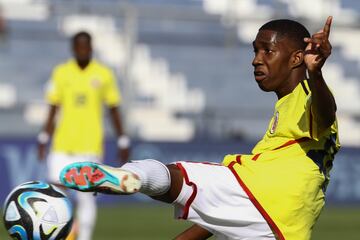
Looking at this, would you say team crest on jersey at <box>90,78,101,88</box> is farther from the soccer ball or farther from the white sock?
the white sock

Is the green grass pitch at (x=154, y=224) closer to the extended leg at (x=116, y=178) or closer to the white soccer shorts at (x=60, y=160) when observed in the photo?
the white soccer shorts at (x=60, y=160)

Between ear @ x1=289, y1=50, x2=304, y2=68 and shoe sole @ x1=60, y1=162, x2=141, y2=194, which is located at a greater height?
ear @ x1=289, y1=50, x2=304, y2=68

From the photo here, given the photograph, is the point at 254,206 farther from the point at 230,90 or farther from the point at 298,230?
the point at 230,90

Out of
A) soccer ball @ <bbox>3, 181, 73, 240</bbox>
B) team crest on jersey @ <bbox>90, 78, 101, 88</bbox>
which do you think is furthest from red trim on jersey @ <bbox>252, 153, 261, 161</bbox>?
team crest on jersey @ <bbox>90, 78, 101, 88</bbox>

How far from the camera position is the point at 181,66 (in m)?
24.4

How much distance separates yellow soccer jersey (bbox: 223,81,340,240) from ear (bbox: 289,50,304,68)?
0.12m

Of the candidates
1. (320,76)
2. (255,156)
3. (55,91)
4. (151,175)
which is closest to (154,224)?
(55,91)

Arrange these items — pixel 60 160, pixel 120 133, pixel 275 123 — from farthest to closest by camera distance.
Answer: pixel 120 133, pixel 60 160, pixel 275 123

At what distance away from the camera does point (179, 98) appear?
2391cm

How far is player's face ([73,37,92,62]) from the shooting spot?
11508 mm

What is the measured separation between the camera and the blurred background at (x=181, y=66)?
20.0 m

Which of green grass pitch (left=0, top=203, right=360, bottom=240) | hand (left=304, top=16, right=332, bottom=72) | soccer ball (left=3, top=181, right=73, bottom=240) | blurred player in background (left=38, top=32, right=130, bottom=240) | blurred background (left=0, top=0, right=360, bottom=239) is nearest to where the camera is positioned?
hand (left=304, top=16, right=332, bottom=72)

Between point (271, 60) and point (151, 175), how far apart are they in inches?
45.6

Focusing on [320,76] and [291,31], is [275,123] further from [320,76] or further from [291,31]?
[320,76]
